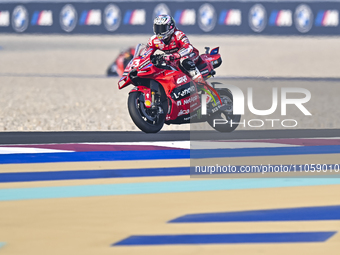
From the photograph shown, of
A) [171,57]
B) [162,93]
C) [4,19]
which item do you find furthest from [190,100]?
[4,19]

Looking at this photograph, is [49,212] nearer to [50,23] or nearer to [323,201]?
[323,201]

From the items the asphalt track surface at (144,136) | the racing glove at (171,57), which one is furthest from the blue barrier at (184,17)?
the racing glove at (171,57)

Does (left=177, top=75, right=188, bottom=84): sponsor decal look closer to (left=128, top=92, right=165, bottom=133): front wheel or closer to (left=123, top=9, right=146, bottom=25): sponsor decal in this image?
(left=128, top=92, right=165, bottom=133): front wheel

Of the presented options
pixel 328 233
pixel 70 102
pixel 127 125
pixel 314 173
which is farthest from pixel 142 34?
pixel 328 233

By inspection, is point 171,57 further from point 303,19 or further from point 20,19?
point 20,19

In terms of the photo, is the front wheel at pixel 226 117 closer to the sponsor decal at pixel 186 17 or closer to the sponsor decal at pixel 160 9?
the sponsor decal at pixel 186 17

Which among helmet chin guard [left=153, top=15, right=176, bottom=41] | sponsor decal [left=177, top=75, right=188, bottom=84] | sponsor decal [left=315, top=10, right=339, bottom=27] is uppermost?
sponsor decal [left=315, top=10, right=339, bottom=27]

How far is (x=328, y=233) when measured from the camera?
169 inches

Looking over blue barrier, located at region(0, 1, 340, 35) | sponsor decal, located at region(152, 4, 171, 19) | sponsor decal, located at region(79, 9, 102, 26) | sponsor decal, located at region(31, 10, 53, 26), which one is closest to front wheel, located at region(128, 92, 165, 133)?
blue barrier, located at region(0, 1, 340, 35)

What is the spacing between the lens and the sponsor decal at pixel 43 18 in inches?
1220

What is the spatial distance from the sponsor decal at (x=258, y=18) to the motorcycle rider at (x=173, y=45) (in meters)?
21.1

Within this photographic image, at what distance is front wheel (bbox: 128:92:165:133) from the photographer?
8.77 meters

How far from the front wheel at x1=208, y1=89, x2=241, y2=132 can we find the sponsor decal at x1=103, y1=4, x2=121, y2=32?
21430mm

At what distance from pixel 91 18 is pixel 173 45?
22.1 meters
